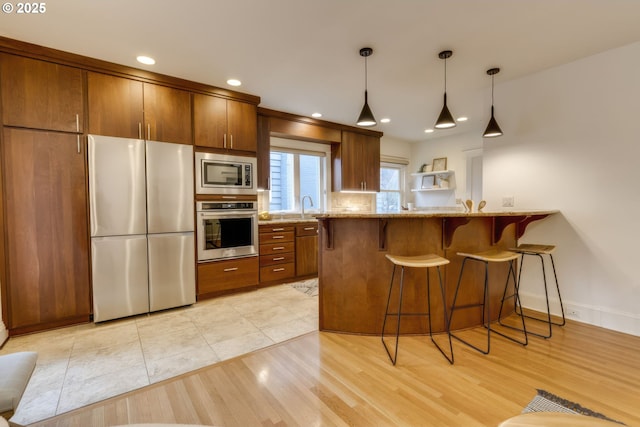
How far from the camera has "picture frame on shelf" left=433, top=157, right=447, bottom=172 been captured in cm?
575

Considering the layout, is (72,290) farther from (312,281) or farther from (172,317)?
(312,281)

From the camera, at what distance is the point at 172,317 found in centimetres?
296

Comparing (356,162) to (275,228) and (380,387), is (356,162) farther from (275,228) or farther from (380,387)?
(380,387)

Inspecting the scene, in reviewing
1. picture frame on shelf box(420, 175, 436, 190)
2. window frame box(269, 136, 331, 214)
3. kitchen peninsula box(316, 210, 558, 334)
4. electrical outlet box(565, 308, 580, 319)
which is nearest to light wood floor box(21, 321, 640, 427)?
kitchen peninsula box(316, 210, 558, 334)

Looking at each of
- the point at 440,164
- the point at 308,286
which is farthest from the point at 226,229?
the point at 440,164

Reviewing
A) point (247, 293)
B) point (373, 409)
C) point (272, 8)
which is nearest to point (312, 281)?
point (247, 293)

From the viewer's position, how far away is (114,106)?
280 centimetres

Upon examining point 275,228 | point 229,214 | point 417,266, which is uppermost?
point 229,214

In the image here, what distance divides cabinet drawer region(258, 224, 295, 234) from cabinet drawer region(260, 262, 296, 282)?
50 centimetres

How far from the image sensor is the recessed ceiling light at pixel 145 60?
268cm

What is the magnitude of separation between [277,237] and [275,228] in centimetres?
13

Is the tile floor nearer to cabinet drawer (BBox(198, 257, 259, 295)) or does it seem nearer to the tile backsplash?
cabinet drawer (BBox(198, 257, 259, 295))

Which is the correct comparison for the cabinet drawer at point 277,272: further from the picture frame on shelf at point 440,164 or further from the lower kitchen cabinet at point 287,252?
the picture frame on shelf at point 440,164

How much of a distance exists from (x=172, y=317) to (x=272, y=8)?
2.97 metres
